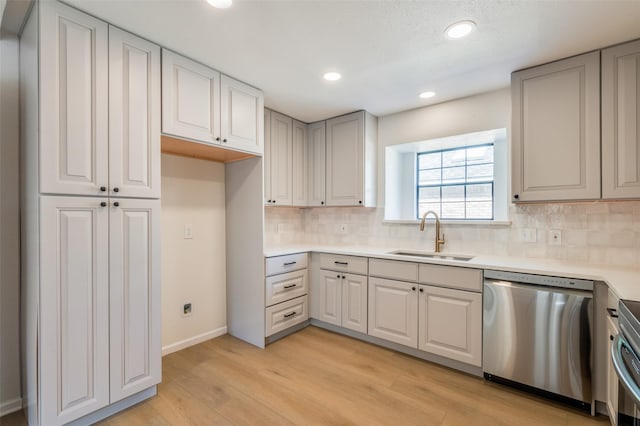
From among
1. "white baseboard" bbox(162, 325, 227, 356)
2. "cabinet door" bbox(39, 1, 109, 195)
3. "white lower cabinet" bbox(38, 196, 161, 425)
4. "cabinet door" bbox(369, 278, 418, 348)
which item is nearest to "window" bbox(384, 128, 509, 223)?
"cabinet door" bbox(369, 278, 418, 348)

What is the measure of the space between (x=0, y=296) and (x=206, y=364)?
1.41 m

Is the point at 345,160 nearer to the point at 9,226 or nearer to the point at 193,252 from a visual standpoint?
the point at 193,252

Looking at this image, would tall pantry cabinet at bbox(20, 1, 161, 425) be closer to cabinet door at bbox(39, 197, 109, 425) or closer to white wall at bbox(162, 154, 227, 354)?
cabinet door at bbox(39, 197, 109, 425)

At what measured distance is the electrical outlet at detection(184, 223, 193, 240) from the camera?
2779mm

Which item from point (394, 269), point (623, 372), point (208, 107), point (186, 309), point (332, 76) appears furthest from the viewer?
point (186, 309)

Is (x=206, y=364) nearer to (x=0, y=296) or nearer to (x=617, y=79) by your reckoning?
(x=0, y=296)

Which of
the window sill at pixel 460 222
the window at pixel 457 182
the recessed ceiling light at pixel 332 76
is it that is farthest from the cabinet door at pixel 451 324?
the recessed ceiling light at pixel 332 76

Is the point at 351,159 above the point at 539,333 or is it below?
above

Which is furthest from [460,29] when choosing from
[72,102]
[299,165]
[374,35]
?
[72,102]

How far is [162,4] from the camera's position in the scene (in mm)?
1598

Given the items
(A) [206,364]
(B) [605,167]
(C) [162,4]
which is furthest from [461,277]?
(C) [162,4]

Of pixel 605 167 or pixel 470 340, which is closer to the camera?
pixel 605 167

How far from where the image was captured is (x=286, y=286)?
2.96 m

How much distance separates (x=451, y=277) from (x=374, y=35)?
1816 millimetres
